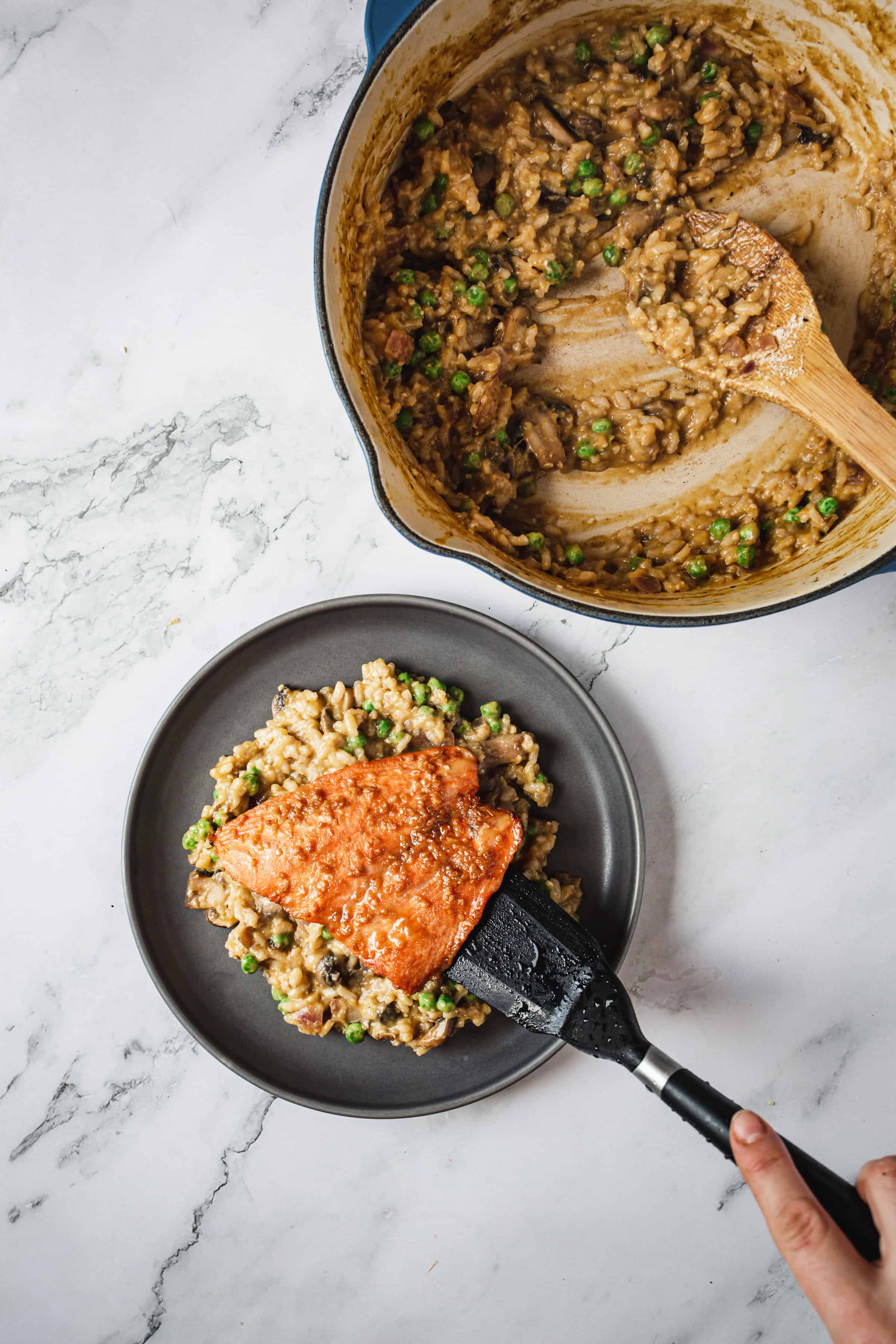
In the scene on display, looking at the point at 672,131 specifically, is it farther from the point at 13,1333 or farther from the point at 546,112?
the point at 13,1333

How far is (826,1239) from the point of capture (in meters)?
1.83

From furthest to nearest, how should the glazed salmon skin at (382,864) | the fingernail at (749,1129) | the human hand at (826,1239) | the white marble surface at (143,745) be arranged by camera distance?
the white marble surface at (143,745) < the glazed salmon skin at (382,864) < the fingernail at (749,1129) < the human hand at (826,1239)

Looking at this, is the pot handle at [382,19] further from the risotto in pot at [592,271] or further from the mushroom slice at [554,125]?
the mushroom slice at [554,125]

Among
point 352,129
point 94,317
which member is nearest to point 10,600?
point 94,317

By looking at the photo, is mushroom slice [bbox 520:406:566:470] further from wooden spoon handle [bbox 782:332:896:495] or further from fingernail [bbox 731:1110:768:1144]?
fingernail [bbox 731:1110:768:1144]

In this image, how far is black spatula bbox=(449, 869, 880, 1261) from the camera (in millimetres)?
2225

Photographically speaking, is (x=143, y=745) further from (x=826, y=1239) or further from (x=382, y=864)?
(x=826, y=1239)

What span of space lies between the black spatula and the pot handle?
211cm

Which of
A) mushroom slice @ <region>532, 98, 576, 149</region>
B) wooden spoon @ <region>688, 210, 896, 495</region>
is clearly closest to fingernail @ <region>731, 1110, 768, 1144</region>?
wooden spoon @ <region>688, 210, 896, 495</region>

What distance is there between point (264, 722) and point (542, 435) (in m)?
1.19

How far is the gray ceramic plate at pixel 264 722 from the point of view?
2578 millimetres

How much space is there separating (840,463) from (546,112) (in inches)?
51.1

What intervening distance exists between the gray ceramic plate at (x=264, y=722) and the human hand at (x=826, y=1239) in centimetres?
74

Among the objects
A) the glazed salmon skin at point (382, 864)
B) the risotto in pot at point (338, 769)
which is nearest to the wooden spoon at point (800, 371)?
the risotto in pot at point (338, 769)
